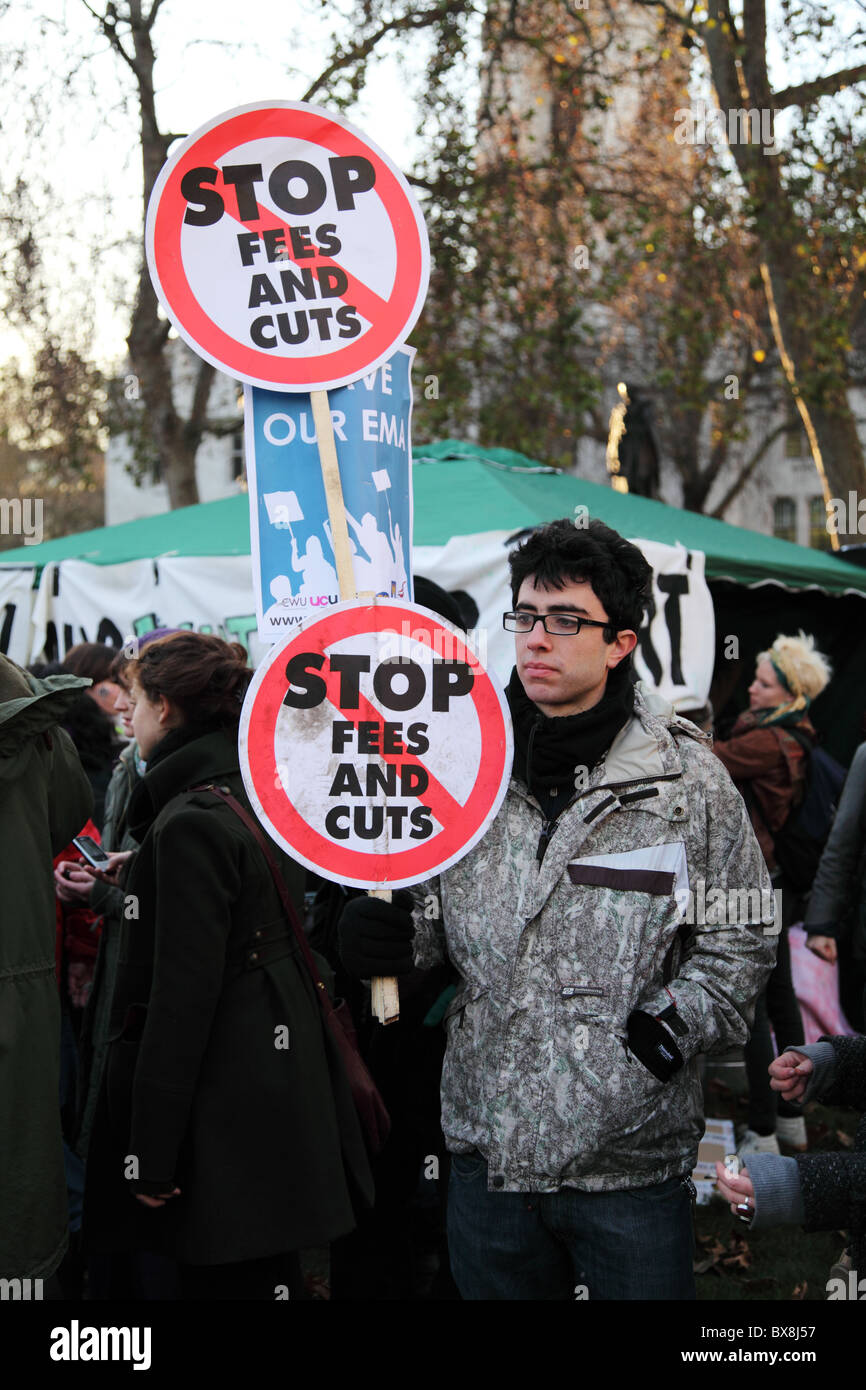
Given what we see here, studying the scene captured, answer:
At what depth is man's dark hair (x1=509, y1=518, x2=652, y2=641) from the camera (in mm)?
2416

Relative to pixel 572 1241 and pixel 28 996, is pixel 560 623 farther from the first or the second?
pixel 28 996

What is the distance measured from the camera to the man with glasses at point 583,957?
2238 millimetres

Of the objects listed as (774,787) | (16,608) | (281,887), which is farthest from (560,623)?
(16,608)

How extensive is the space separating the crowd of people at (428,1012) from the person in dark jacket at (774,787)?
6.95 ft

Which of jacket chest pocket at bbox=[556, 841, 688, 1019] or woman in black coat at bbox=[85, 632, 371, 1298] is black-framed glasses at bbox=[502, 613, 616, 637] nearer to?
jacket chest pocket at bbox=[556, 841, 688, 1019]

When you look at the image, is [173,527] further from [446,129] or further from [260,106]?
[446,129]

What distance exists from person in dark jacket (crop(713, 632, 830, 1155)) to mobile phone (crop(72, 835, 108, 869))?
8.55 ft

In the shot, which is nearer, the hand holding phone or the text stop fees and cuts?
the text stop fees and cuts

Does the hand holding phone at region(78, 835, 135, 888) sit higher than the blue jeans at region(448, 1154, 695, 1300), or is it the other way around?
the hand holding phone at region(78, 835, 135, 888)

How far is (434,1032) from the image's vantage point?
3.44 meters

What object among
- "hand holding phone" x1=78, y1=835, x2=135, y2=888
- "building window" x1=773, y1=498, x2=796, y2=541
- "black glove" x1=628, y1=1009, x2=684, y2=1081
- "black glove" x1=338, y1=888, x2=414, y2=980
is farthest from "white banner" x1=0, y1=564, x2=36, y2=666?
"building window" x1=773, y1=498, x2=796, y2=541

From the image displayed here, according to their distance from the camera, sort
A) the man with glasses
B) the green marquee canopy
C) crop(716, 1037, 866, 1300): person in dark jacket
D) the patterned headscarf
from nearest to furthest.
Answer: crop(716, 1037, 866, 1300): person in dark jacket → the man with glasses → the patterned headscarf → the green marquee canopy

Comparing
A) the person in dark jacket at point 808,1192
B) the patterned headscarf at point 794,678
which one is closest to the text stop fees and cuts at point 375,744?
the person in dark jacket at point 808,1192

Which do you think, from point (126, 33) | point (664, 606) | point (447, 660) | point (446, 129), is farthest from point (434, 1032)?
point (446, 129)
